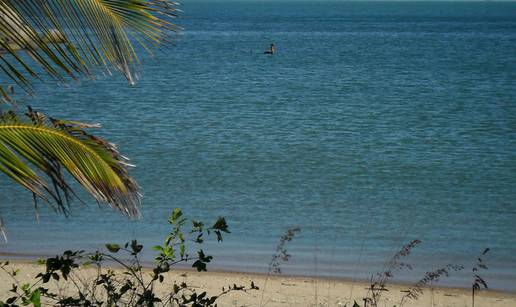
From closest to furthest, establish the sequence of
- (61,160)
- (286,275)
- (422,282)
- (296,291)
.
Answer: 1. (61,160)
2. (422,282)
3. (296,291)
4. (286,275)

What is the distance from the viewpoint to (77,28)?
3980 mm

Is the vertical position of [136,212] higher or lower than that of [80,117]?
lower

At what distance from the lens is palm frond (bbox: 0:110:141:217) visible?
145 inches

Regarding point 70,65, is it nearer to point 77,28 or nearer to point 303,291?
point 77,28

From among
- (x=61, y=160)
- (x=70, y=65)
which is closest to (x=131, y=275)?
(x=61, y=160)

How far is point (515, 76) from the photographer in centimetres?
3650

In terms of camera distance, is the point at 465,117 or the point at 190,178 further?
the point at 465,117

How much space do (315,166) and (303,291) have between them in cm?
790

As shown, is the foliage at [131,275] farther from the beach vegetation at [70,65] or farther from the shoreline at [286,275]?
the shoreline at [286,275]

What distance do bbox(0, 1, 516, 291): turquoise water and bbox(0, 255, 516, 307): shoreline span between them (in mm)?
423

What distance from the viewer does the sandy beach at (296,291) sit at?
26.1ft

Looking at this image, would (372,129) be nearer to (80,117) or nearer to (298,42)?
(80,117)

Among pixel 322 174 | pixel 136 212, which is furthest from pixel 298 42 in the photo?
pixel 136 212

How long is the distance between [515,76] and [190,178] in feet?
80.3
